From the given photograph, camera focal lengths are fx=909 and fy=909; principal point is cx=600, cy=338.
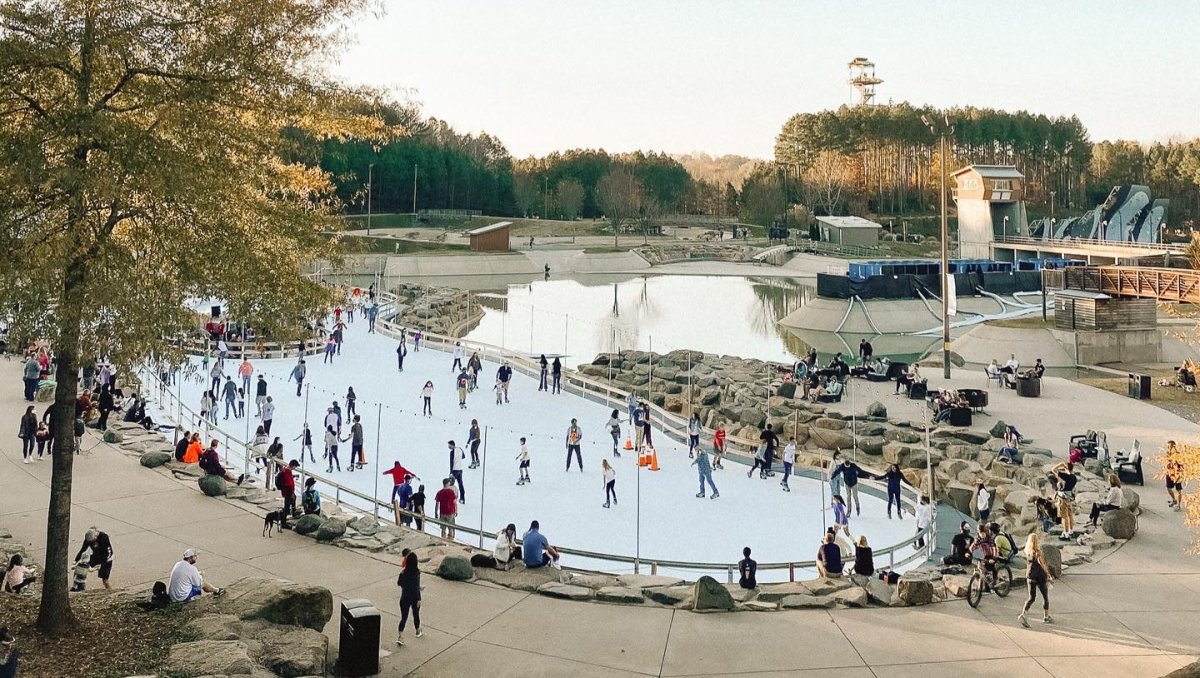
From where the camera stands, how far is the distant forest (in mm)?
142250

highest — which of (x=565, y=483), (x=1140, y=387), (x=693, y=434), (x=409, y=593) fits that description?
(x=1140, y=387)

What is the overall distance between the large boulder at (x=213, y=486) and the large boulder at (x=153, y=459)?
2588 mm

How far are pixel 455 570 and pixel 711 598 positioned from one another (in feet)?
12.7

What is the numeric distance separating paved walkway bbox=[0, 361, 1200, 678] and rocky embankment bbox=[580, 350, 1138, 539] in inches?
170

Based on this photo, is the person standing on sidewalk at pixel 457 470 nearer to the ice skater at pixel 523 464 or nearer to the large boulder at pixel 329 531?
the ice skater at pixel 523 464

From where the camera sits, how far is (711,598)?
41.1 feet

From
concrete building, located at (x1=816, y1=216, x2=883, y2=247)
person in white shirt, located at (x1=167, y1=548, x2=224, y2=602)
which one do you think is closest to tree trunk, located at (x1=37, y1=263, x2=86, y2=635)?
person in white shirt, located at (x1=167, y1=548, x2=224, y2=602)

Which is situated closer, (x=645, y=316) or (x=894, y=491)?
(x=894, y=491)

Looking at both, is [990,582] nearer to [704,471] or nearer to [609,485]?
[704,471]

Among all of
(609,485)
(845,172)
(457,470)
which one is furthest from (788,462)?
(845,172)

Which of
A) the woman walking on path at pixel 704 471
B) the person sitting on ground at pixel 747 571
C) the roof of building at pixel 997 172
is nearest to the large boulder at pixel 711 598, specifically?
the person sitting on ground at pixel 747 571

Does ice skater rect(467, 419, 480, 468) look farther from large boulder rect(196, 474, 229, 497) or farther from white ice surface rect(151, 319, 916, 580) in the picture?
large boulder rect(196, 474, 229, 497)

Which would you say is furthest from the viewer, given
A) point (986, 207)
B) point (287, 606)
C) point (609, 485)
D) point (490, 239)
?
point (490, 239)

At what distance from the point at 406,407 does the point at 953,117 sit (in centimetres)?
15299
